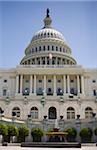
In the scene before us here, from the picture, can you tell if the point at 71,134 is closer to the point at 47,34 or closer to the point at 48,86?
the point at 48,86

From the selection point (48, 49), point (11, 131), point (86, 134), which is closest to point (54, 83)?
point (48, 49)

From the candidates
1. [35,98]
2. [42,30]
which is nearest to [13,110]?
[35,98]

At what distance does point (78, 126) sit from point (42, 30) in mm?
68734

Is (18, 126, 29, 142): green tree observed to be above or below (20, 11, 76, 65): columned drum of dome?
below

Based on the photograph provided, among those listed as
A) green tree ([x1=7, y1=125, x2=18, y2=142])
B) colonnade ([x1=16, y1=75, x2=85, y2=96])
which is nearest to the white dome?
colonnade ([x1=16, y1=75, x2=85, y2=96])

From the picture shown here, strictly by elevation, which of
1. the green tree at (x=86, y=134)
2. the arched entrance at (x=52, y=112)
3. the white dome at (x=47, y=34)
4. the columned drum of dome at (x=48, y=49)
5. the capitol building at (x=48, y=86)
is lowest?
the green tree at (x=86, y=134)

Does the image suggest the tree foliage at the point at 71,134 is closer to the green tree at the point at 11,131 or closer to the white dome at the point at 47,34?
the green tree at the point at 11,131

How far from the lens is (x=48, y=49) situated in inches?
4141

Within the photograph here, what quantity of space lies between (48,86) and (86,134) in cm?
3647

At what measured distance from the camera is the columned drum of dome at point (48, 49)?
10050 centimetres

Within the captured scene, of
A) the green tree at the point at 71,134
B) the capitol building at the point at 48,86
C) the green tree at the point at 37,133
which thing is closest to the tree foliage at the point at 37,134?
the green tree at the point at 37,133

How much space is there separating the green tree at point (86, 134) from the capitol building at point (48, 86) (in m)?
5.65

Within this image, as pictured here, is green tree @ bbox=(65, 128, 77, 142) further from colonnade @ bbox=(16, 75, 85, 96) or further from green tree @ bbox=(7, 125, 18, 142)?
colonnade @ bbox=(16, 75, 85, 96)

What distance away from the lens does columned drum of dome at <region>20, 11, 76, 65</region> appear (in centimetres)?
10050
